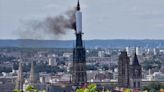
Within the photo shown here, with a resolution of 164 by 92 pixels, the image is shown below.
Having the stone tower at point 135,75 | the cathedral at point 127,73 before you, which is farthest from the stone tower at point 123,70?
the stone tower at point 135,75

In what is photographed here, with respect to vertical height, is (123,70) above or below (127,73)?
above

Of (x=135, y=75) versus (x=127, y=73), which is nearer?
(x=127, y=73)

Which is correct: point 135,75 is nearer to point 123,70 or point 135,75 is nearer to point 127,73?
Result: point 123,70

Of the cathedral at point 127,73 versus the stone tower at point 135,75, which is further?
the cathedral at point 127,73

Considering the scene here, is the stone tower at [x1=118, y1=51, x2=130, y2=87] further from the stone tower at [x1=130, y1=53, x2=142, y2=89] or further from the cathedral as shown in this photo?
the stone tower at [x1=130, y1=53, x2=142, y2=89]

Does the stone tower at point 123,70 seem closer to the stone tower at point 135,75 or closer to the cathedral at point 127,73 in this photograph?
the cathedral at point 127,73

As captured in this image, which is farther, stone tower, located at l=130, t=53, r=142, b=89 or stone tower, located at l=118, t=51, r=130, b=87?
stone tower, located at l=118, t=51, r=130, b=87

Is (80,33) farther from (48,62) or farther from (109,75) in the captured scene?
(48,62)

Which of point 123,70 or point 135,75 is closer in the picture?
point 123,70

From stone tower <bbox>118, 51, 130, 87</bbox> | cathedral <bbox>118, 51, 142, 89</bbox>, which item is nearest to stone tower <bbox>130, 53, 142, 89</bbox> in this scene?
cathedral <bbox>118, 51, 142, 89</bbox>

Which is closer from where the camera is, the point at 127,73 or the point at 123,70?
the point at 127,73

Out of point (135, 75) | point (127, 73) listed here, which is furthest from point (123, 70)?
point (135, 75)

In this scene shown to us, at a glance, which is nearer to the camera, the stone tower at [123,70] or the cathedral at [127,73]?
the cathedral at [127,73]
